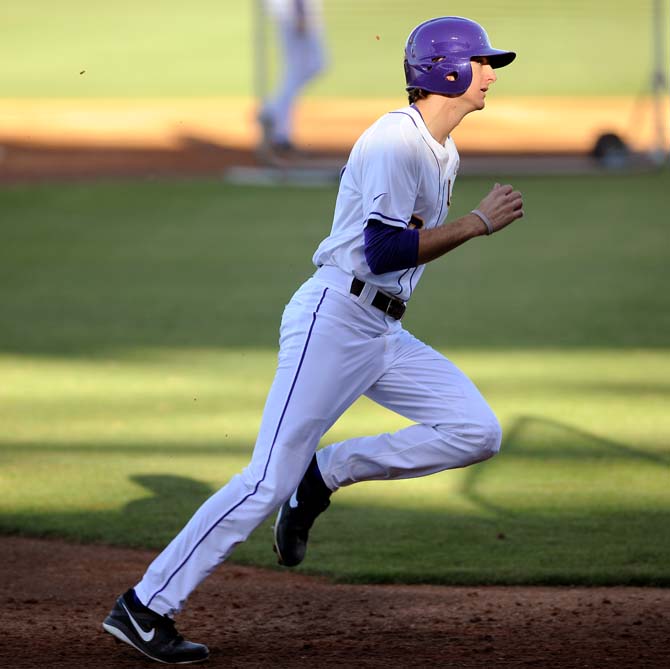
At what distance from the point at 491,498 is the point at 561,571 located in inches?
40.5

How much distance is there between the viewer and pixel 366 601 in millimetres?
4734

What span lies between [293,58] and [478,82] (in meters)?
12.7

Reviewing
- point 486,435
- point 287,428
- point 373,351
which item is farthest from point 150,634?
point 486,435

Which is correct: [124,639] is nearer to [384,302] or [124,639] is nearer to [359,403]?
[384,302]

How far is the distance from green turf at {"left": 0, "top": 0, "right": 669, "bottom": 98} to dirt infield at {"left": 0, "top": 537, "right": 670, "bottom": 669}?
9.86 meters

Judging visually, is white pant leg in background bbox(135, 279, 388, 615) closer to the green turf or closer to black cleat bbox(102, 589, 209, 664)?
black cleat bbox(102, 589, 209, 664)

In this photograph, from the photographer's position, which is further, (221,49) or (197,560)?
(221,49)

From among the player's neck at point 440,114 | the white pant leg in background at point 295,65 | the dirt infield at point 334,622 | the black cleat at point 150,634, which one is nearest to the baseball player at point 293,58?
the white pant leg in background at point 295,65

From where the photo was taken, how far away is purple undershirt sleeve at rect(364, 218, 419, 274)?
12.9 ft

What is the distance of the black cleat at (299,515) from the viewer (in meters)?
4.58

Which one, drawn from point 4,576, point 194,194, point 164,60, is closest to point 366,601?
point 4,576

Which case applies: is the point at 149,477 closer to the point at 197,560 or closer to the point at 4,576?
the point at 4,576

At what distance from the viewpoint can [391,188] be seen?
156 inches

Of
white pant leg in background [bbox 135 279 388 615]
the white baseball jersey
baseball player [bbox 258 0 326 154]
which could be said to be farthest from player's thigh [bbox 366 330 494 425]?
baseball player [bbox 258 0 326 154]
